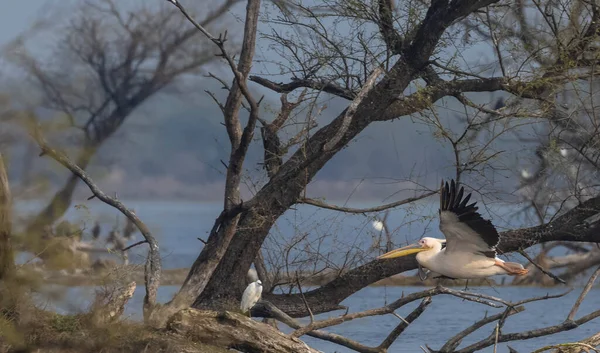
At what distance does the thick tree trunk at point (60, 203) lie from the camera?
274 inches

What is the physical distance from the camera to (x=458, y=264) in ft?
23.6

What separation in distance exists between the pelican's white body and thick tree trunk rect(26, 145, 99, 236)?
2904 millimetres

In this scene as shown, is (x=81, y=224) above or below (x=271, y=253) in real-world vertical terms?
below

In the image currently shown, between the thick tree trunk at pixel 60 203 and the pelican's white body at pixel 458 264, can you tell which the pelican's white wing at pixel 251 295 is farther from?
the thick tree trunk at pixel 60 203

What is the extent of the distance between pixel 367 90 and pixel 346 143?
802 mm

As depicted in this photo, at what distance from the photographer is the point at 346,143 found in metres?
8.32

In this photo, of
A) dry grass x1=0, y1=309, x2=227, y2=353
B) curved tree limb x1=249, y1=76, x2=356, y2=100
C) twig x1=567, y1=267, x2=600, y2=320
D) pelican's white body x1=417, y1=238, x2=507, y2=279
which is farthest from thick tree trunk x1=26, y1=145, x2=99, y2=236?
twig x1=567, y1=267, x2=600, y2=320

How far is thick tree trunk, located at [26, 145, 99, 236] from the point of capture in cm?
695

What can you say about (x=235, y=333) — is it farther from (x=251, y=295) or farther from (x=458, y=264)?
(x=458, y=264)

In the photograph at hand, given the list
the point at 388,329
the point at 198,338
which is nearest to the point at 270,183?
the point at 198,338

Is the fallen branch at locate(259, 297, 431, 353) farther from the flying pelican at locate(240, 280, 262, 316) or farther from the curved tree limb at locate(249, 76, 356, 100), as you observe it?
the curved tree limb at locate(249, 76, 356, 100)

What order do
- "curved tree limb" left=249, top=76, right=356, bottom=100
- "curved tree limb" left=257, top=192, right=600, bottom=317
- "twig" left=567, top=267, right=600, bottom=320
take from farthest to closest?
"curved tree limb" left=249, top=76, right=356, bottom=100, "curved tree limb" left=257, top=192, right=600, bottom=317, "twig" left=567, top=267, right=600, bottom=320

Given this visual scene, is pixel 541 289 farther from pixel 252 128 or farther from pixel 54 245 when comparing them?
Answer: pixel 54 245

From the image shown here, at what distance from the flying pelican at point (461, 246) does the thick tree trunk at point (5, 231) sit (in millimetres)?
2966
